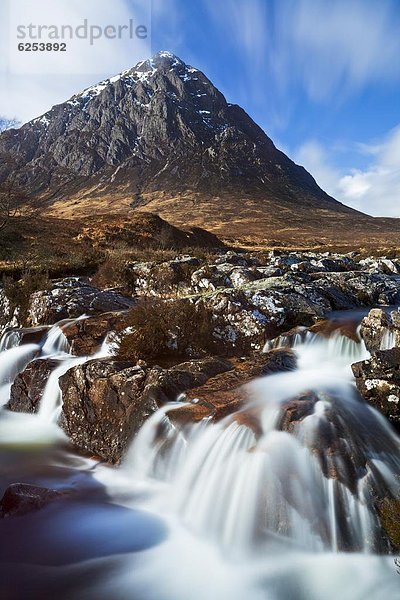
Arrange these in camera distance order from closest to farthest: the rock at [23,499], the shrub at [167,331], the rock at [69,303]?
the rock at [23,499]
the shrub at [167,331]
the rock at [69,303]

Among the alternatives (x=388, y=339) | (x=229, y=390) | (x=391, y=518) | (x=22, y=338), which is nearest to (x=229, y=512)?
(x=391, y=518)

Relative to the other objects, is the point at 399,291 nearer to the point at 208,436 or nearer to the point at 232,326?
the point at 232,326

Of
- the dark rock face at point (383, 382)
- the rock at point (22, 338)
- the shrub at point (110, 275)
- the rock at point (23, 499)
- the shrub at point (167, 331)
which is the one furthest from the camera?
the shrub at point (110, 275)

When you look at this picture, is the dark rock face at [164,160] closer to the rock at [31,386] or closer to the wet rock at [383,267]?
the wet rock at [383,267]

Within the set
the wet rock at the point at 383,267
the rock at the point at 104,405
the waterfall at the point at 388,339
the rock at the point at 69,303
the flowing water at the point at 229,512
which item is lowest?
the flowing water at the point at 229,512

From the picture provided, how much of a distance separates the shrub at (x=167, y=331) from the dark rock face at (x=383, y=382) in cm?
502

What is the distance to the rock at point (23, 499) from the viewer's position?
6.88 meters

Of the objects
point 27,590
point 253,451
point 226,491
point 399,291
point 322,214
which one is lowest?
point 27,590

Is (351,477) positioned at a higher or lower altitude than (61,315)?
lower

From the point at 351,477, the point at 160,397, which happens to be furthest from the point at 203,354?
the point at 351,477

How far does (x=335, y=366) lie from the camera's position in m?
11.1

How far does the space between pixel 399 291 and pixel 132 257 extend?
16225 mm

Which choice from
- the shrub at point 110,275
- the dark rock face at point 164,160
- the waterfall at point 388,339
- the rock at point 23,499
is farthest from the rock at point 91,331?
the dark rock face at point 164,160

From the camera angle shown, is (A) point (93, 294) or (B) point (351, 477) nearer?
(B) point (351, 477)
